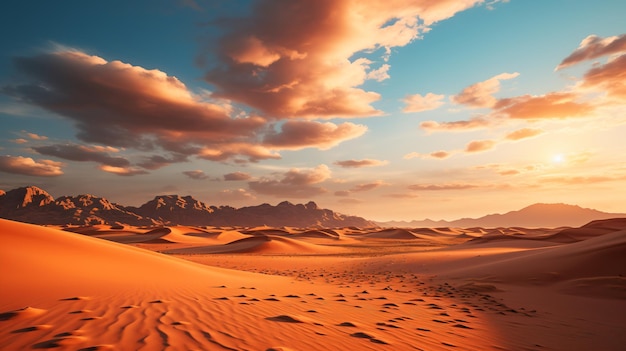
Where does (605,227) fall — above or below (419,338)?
above

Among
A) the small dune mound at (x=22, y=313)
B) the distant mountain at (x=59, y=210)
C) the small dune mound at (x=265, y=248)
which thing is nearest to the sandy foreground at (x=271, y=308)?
the small dune mound at (x=22, y=313)

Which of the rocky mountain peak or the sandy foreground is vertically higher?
the rocky mountain peak

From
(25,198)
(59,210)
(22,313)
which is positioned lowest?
(22,313)

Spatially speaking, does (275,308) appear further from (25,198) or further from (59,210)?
(25,198)

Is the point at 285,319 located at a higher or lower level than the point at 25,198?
lower

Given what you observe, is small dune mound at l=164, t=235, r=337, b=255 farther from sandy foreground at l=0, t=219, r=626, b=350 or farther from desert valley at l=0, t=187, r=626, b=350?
sandy foreground at l=0, t=219, r=626, b=350

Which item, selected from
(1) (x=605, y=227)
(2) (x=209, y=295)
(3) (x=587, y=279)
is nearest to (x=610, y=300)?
(3) (x=587, y=279)

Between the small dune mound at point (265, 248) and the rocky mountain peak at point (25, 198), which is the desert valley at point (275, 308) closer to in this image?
the small dune mound at point (265, 248)

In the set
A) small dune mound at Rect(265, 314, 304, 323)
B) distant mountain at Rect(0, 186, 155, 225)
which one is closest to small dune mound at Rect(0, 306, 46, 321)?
small dune mound at Rect(265, 314, 304, 323)

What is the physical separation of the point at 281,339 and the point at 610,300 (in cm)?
945

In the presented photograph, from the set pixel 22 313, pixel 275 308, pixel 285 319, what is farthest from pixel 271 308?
pixel 22 313

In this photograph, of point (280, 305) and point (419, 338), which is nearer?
point (419, 338)

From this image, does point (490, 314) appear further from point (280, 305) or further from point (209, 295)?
point (209, 295)

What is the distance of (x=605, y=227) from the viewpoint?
38.4 m
